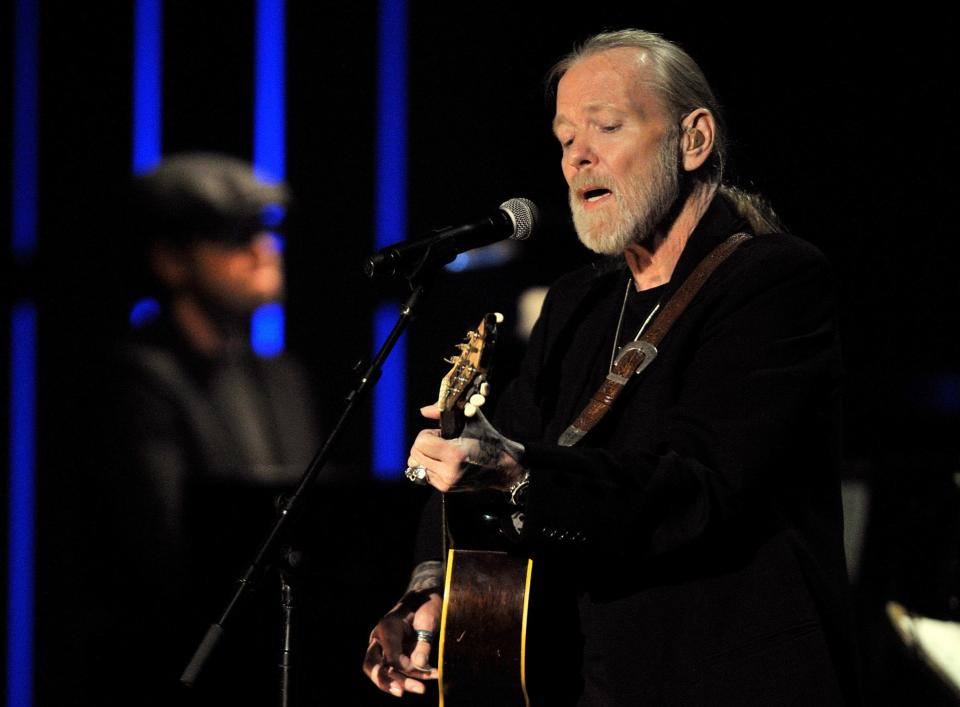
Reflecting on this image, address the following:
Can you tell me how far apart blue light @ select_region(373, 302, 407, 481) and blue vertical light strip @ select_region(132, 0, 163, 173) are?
1.01 metres

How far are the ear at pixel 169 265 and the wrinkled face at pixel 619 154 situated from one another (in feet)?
7.28

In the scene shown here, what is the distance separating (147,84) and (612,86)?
2.44 metres

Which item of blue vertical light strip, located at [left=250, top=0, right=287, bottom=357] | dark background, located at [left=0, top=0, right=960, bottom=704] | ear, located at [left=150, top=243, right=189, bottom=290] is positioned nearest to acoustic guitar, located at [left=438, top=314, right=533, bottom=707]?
dark background, located at [left=0, top=0, right=960, bottom=704]

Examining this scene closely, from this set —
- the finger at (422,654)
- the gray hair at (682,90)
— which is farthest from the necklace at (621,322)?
the finger at (422,654)

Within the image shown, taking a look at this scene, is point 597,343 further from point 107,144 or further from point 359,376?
point 107,144

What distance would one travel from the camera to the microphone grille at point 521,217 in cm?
215

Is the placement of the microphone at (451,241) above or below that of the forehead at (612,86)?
below

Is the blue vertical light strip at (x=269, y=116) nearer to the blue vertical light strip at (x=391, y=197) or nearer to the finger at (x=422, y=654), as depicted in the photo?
the blue vertical light strip at (x=391, y=197)

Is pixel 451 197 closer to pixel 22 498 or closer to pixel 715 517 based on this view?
pixel 22 498

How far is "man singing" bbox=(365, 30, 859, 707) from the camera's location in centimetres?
190

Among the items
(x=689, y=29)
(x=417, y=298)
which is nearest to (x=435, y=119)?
(x=689, y=29)

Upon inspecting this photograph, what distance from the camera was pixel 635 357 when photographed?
2174 mm

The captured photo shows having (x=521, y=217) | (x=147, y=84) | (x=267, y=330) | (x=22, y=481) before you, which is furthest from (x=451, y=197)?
(x=521, y=217)

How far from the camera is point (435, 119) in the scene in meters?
4.49
